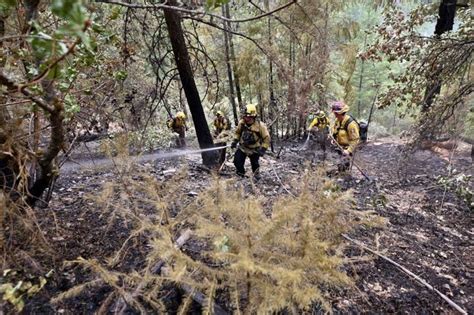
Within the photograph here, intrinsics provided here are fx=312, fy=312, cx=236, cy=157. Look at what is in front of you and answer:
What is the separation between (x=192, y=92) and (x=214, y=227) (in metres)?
5.54

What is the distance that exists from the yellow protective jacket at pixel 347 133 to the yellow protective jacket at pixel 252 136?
1.91m

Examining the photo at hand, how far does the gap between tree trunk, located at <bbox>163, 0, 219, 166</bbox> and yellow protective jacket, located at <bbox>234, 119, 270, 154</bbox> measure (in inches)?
32.1

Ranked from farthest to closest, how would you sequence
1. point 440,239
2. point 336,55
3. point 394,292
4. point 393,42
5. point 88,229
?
point 336,55
point 393,42
point 440,239
point 88,229
point 394,292

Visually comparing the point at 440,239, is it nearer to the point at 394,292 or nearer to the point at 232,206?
the point at 394,292

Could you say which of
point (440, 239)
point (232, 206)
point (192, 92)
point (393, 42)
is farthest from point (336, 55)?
point (232, 206)

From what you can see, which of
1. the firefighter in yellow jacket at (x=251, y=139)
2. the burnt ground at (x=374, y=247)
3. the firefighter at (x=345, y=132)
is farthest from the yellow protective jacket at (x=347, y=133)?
the firefighter in yellow jacket at (x=251, y=139)

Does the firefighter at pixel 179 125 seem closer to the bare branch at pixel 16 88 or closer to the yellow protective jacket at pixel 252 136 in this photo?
the yellow protective jacket at pixel 252 136

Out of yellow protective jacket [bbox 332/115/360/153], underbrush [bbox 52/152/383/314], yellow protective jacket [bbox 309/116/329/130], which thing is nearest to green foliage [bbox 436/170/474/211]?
yellow protective jacket [bbox 332/115/360/153]

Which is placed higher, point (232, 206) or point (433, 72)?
point (433, 72)

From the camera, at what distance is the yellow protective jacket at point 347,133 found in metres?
7.54

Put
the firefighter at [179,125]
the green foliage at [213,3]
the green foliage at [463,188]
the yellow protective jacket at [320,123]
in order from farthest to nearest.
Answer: the firefighter at [179,125]
the yellow protective jacket at [320,123]
the green foliage at [463,188]
the green foliage at [213,3]

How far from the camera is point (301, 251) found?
193 centimetres

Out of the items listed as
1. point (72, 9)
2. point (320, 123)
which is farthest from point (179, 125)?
point (72, 9)

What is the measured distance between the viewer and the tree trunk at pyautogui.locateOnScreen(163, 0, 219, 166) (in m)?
6.10
